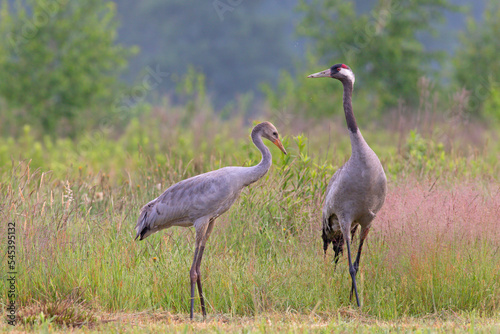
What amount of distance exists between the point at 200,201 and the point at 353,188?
1.44m

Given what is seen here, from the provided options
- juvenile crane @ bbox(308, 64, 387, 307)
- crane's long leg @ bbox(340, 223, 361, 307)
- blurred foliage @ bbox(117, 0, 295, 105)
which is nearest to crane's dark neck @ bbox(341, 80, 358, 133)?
juvenile crane @ bbox(308, 64, 387, 307)

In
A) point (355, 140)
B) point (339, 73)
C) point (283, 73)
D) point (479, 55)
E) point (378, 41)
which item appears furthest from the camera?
point (283, 73)

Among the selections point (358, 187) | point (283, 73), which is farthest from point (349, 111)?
point (283, 73)

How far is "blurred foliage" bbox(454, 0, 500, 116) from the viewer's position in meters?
23.3

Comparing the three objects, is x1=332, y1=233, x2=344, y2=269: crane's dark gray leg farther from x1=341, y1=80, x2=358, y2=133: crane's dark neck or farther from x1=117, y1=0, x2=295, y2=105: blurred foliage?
x1=117, y1=0, x2=295, y2=105: blurred foliage

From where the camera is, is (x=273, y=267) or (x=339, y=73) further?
(x=273, y=267)

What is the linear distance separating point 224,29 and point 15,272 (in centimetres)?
3592

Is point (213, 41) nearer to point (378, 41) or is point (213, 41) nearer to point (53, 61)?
point (378, 41)

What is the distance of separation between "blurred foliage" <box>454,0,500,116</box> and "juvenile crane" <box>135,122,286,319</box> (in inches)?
721

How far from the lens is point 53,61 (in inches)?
800

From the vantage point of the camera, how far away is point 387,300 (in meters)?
6.12

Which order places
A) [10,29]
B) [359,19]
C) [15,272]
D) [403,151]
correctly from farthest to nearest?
[359,19] < [10,29] < [403,151] < [15,272]

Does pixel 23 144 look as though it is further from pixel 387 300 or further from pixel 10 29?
pixel 387 300

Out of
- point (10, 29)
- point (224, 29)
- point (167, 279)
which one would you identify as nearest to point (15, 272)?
point (167, 279)
